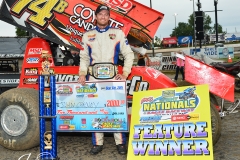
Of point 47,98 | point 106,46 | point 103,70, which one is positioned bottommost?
point 47,98

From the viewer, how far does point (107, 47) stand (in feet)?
15.7

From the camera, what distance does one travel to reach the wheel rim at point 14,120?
16.5ft

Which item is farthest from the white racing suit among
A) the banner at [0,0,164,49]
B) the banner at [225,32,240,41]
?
the banner at [225,32,240,41]

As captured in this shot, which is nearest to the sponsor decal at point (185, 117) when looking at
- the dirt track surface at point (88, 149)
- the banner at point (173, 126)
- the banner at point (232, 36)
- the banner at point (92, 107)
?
the banner at point (173, 126)

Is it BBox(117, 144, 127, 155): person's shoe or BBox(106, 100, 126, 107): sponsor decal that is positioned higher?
BBox(106, 100, 126, 107): sponsor decal

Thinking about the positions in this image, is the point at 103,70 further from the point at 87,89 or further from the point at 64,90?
the point at 64,90

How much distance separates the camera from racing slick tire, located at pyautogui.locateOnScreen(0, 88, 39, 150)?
4.97 m

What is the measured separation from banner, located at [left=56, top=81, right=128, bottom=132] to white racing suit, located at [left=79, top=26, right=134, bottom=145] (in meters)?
0.22

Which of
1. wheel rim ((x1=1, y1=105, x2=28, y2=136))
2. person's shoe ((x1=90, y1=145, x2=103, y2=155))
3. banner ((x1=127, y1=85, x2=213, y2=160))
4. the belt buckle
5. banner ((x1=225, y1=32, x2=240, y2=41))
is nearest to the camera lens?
banner ((x1=127, y1=85, x2=213, y2=160))

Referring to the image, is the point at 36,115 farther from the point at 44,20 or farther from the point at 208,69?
the point at 208,69

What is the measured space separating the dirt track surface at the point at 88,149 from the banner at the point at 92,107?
0.38 meters

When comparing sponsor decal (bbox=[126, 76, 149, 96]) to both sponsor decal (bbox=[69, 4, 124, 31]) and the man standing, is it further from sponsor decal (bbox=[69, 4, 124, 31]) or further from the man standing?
sponsor decal (bbox=[69, 4, 124, 31])

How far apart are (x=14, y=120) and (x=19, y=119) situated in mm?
84

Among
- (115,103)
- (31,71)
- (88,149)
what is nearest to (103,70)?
(115,103)
